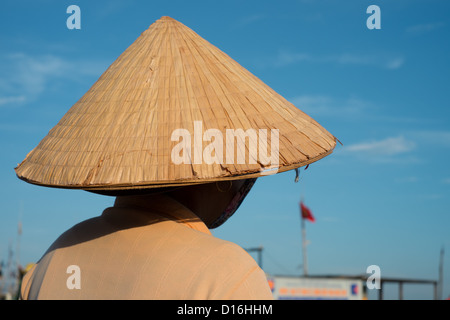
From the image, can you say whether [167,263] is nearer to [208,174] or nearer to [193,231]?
[193,231]

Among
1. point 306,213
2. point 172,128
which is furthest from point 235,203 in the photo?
point 306,213

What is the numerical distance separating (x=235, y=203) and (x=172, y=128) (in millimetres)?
388

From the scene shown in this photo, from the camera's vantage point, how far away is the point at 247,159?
146 centimetres

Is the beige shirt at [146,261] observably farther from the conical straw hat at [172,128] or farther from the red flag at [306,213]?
the red flag at [306,213]

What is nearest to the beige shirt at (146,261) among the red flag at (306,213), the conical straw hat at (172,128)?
the conical straw hat at (172,128)

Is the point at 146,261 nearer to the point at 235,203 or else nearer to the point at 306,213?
the point at 235,203

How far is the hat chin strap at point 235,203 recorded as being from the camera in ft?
5.69

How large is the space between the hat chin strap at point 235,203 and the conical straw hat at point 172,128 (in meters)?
→ 0.23

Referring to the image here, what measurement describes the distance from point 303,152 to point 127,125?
0.51m

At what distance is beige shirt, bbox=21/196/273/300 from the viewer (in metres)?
1.34

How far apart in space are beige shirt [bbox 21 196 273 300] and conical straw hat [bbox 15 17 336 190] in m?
0.16

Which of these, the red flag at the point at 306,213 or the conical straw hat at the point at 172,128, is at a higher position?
the conical straw hat at the point at 172,128

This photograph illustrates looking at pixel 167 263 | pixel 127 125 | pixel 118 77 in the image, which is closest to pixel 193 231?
pixel 167 263
